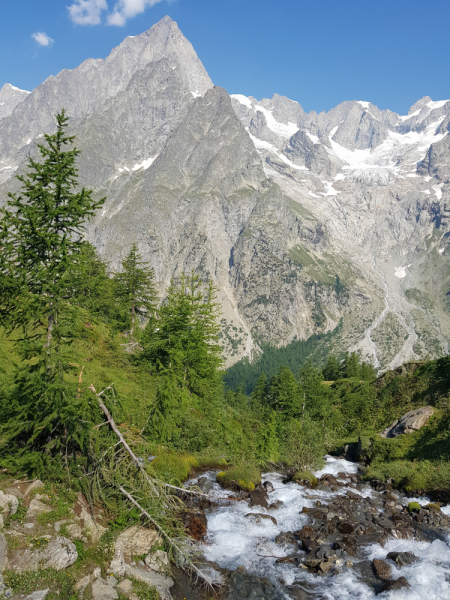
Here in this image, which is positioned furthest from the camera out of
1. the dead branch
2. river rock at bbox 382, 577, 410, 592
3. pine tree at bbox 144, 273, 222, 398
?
pine tree at bbox 144, 273, 222, 398

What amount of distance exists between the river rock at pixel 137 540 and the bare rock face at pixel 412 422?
29535mm

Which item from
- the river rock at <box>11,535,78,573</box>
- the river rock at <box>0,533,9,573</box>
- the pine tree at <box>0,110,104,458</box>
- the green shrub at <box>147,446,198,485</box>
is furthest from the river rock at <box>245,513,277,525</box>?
the river rock at <box>0,533,9,573</box>

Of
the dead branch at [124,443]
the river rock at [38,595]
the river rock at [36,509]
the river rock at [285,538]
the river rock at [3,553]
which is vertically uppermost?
the dead branch at [124,443]

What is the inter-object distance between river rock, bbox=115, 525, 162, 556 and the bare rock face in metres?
29.5

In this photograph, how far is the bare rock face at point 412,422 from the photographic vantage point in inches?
1318

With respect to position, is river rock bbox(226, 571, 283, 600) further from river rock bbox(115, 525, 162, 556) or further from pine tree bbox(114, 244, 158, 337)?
pine tree bbox(114, 244, 158, 337)

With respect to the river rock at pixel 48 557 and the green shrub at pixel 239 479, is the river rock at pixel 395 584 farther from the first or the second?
the river rock at pixel 48 557

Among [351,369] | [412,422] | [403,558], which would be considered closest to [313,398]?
[412,422]

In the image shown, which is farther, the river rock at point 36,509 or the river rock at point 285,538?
the river rock at point 285,538

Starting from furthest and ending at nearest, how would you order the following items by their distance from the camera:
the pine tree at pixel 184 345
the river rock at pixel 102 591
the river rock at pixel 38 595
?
the pine tree at pixel 184 345 < the river rock at pixel 102 591 < the river rock at pixel 38 595

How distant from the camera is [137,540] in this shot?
11852 mm

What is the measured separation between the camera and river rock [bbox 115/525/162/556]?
37.5ft

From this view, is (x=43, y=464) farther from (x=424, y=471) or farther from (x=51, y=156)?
(x=424, y=471)

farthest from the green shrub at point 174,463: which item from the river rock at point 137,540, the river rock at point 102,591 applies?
the river rock at point 102,591
